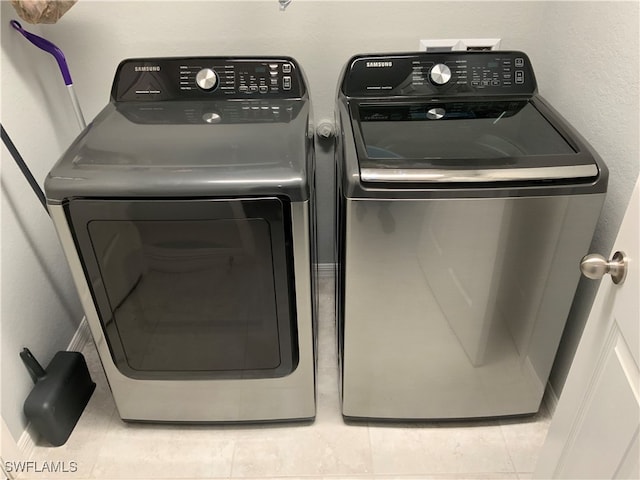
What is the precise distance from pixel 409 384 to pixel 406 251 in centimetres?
47

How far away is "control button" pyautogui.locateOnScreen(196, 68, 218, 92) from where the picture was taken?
1508 mm

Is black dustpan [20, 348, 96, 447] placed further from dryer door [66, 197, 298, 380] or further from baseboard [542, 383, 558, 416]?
baseboard [542, 383, 558, 416]

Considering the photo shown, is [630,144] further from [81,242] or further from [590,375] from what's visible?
[81,242]

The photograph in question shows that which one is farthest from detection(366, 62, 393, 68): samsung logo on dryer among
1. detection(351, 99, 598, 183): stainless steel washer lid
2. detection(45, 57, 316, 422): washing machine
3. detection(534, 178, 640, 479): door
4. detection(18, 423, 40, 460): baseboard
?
detection(18, 423, 40, 460): baseboard

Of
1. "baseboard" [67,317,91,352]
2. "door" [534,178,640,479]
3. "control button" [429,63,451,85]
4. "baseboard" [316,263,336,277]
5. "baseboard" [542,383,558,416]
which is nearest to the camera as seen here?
"door" [534,178,640,479]

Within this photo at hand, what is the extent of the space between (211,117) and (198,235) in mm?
394

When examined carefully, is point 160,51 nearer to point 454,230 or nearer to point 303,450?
point 454,230

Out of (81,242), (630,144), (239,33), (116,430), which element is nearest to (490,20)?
(630,144)

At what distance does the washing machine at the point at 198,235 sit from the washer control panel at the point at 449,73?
0.22 m

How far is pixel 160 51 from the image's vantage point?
5.63ft

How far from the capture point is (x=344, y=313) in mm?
1363

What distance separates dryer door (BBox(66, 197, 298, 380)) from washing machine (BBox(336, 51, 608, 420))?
188mm

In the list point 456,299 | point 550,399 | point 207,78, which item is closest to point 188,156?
point 207,78

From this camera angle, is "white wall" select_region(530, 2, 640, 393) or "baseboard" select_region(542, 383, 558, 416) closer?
"white wall" select_region(530, 2, 640, 393)
